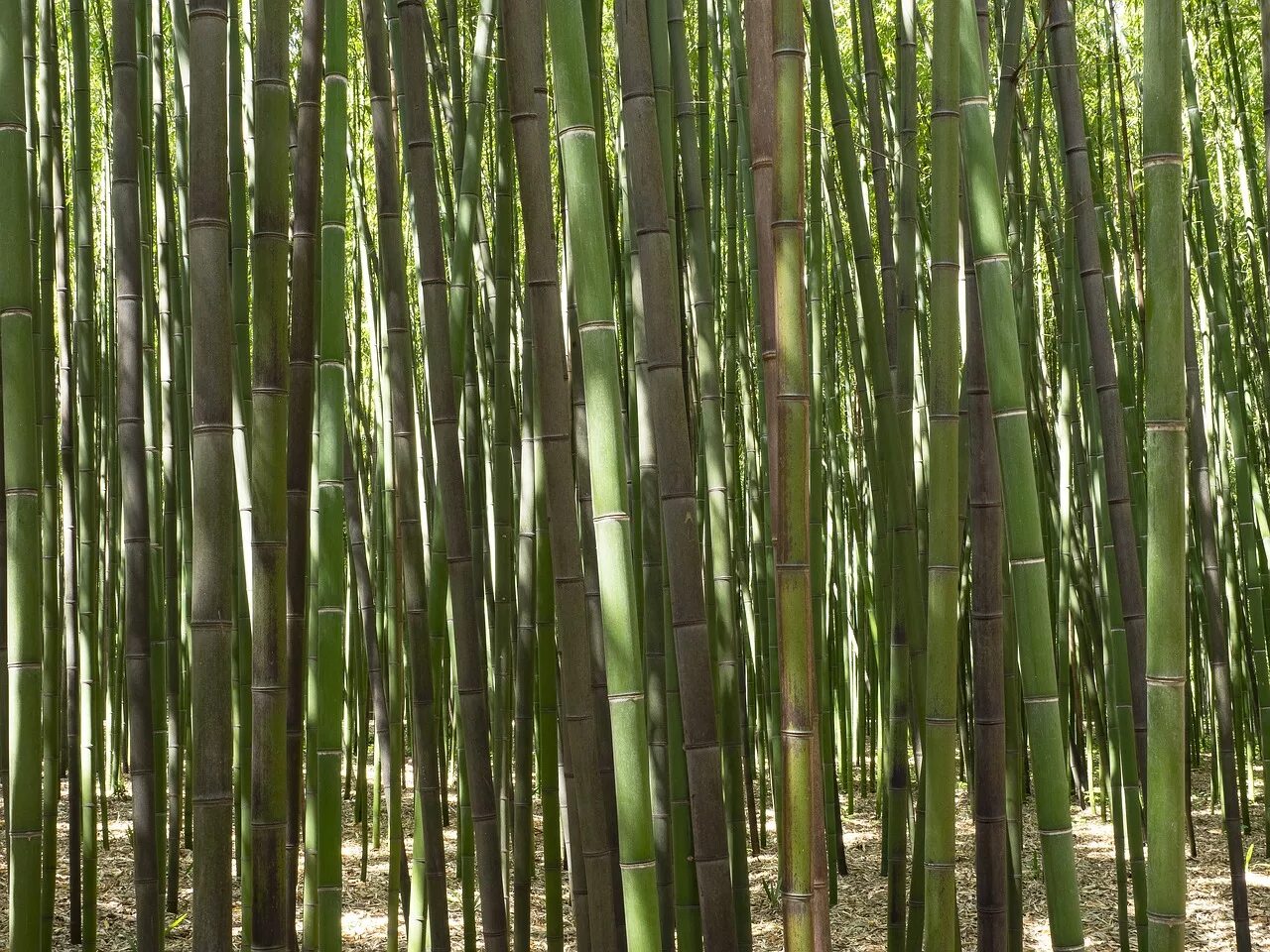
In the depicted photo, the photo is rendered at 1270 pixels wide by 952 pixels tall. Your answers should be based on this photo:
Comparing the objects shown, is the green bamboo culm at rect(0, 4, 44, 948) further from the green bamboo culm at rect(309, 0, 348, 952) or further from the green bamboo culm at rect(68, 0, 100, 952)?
the green bamboo culm at rect(68, 0, 100, 952)

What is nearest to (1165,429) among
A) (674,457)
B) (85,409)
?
(674,457)

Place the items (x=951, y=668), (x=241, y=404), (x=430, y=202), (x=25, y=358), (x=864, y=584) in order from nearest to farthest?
1. (x=25, y=358)
2. (x=951, y=668)
3. (x=430, y=202)
4. (x=241, y=404)
5. (x=864, y=584)

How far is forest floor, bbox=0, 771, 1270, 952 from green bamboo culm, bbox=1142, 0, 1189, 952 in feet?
6.61

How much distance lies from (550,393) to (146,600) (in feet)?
1.96

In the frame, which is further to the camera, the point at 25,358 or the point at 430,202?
the point at 430,202

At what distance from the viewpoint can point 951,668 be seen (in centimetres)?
107

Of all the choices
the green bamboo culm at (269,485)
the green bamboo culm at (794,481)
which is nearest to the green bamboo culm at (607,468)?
the green bamboo culm at (794,481)

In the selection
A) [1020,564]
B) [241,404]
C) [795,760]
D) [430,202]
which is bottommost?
[795,760]

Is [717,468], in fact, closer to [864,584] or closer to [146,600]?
[146,600]

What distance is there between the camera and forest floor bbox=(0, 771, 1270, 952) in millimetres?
2633

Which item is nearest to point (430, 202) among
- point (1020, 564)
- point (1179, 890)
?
point (1020, 564)

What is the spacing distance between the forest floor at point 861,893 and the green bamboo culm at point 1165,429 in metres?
2.01

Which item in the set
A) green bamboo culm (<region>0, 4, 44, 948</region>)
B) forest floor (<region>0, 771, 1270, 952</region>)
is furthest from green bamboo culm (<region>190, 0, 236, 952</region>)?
forest floor (<region>0, 771, 1270, 952</region>)

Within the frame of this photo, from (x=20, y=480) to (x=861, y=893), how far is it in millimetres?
2579
